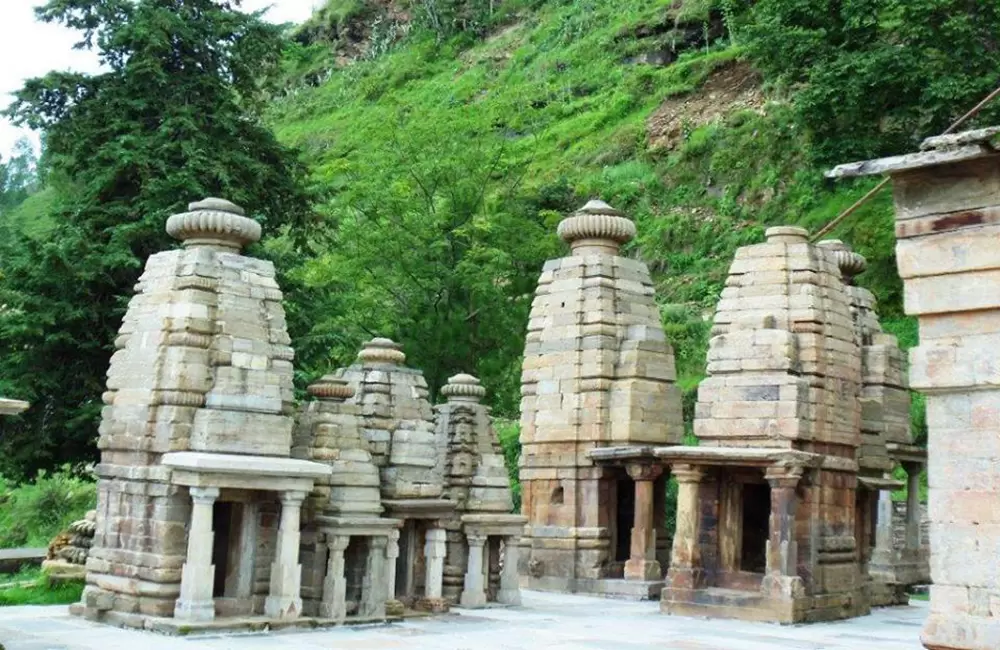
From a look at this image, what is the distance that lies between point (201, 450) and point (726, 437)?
781 centimetres

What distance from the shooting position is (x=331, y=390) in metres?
15.3

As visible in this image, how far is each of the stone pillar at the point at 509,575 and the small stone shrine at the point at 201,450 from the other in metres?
4.14

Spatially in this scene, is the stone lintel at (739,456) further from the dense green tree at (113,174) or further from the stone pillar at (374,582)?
the dense green tree at (113,174)

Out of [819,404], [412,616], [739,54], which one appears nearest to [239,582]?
[412,616]

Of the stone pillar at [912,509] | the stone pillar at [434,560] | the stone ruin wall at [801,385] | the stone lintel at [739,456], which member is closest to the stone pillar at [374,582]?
the stone pillar at [434,560]

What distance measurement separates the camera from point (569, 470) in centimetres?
2045

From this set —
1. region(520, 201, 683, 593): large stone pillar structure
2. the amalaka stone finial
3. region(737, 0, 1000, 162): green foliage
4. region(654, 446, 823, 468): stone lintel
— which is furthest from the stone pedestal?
region(737, 0, 1000, 162): green foliage

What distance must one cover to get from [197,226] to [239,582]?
4.55 metres

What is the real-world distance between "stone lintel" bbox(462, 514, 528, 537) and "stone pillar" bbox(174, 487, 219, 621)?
4.48m

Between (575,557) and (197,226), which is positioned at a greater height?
(197,226)

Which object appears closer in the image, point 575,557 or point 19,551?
point 575,557

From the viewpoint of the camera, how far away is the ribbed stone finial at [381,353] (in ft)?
56.3

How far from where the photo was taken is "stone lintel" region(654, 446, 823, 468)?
645 inches

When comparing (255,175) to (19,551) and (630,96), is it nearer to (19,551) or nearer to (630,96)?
(19,551)
